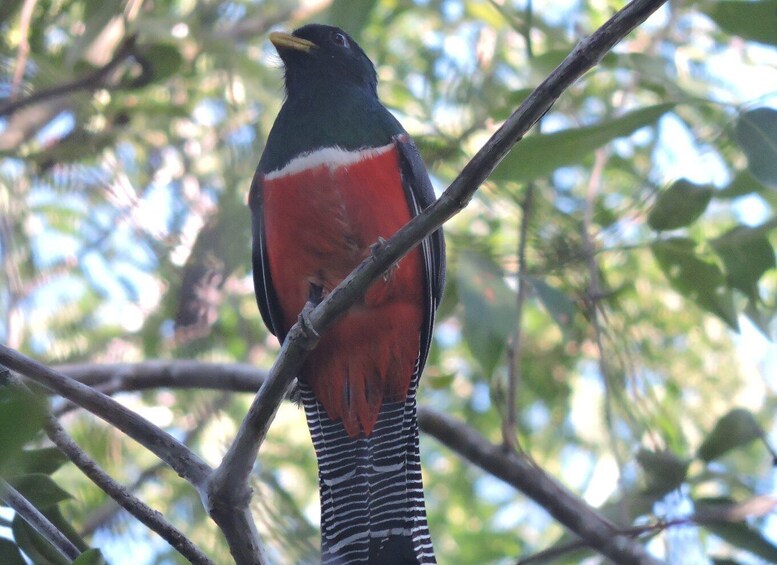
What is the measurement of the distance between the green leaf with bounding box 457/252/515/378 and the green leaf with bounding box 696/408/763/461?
69 centimetres

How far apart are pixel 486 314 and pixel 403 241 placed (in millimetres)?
1116

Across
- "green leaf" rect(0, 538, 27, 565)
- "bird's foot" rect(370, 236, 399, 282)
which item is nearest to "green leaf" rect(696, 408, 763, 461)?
"bird's foot" rect(370, 236, 399, 282)

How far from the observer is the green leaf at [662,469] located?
284cm

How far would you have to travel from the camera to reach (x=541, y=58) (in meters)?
3.45

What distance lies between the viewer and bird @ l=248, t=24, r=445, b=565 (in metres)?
2.99

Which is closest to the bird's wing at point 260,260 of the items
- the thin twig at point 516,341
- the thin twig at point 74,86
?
the thin twig at point 74,86

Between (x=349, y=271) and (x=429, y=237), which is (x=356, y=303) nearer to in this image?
(x=349, y=271)

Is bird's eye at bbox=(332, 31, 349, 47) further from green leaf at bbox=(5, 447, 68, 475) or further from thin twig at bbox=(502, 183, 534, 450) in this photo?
green leaf at bbox=(5, 447, 68, 475)

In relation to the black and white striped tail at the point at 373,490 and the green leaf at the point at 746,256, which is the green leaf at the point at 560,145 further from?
the black and white striped tail at the point at 373,490

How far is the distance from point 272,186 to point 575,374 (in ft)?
10.2

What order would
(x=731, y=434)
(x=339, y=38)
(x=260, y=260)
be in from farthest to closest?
1. (x=339, y=38)
2. (x=260, y=260)
3. (x=731, y=434)

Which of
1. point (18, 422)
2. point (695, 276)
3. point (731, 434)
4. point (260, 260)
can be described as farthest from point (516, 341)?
point (18, 422)

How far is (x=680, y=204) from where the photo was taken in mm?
3084

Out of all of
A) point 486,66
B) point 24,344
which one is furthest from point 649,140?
point 24,344
